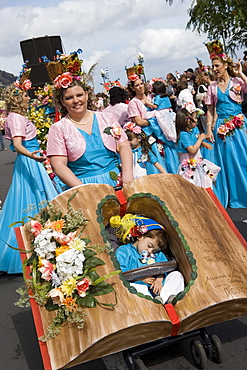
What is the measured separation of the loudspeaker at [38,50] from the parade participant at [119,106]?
986cm

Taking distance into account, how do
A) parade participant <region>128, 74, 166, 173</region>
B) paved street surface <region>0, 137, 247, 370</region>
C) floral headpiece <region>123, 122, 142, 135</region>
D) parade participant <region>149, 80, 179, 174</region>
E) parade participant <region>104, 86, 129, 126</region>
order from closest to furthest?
1. paved street surface <region>0, 137, 247, 370</region>
2. floral headpiece <region>123, 122, 142, 135</region>
3. parade participant <region>149, 80, 179, 174</region>
4. parade participant <region>128, 74, 166, 173</region>
5. parade participant <region>104, 86, 129, 126</region>

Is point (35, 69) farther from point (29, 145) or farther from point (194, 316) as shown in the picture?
point (194, 316)

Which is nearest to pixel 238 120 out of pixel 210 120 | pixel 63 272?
pixel 210 120

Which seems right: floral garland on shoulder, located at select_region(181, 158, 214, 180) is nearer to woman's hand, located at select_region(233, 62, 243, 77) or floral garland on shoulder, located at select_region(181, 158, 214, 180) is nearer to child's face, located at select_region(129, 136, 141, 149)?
child's face, located at select_region(129, 136, 141, 149)

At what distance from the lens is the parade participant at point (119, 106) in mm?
8922

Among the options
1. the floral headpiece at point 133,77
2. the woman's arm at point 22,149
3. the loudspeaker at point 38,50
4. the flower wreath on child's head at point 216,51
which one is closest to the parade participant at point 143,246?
the woman's arm at point 22,149

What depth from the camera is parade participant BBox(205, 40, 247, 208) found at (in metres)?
7.34

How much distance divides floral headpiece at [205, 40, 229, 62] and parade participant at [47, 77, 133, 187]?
359cm

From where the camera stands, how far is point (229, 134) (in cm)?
745

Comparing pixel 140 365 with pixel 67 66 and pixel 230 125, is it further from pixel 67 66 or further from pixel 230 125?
pixel 230 125

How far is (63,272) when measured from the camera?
2857mm

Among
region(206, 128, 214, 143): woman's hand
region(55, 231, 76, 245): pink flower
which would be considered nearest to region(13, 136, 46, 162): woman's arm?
region(206, 128, 214, 143): woman's hand

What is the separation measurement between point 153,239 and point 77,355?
1.17 meters

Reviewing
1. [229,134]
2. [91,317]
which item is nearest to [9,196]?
[229,134]
